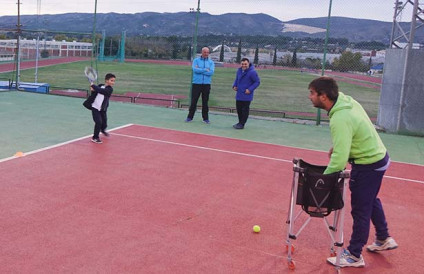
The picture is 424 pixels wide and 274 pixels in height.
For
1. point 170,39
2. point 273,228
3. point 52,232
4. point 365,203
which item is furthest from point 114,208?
point 170,39

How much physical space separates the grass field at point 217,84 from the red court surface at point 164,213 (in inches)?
302

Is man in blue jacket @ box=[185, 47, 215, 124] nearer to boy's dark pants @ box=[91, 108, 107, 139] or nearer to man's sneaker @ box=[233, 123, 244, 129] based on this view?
man's sneaker @ box=[233, 123, 244, 129]

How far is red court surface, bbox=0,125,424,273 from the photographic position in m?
4.65

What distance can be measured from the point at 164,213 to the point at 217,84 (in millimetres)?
21793

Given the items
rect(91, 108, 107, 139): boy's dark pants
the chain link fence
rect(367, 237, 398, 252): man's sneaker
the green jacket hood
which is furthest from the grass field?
the green jacket hood

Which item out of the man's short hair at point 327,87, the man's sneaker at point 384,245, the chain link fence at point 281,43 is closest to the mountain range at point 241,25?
the chain link fence at point 281,43

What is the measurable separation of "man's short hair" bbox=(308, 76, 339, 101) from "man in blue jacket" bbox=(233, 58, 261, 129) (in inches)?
293

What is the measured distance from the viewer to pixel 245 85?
12.1 meters

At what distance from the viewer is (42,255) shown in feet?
15.0

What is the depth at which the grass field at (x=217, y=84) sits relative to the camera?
1758 cm

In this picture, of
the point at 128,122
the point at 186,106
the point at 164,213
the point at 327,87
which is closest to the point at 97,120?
the point at 128,122

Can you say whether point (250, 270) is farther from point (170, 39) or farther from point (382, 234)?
point (170, 39)

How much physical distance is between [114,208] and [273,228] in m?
1.95

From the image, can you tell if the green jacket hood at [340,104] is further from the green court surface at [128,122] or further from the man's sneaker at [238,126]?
the man's sneaker at [238,126]
